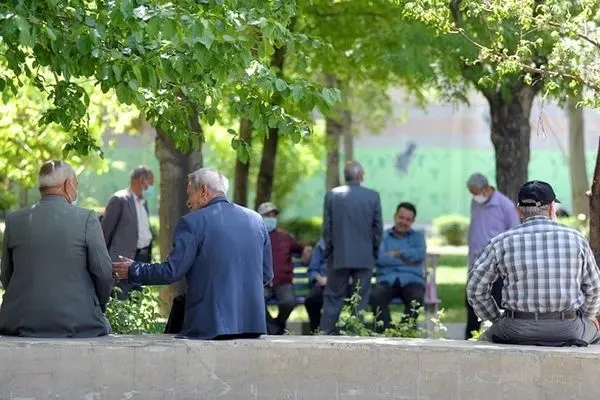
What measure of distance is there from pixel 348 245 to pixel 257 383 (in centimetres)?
600

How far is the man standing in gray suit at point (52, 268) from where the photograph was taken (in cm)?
880

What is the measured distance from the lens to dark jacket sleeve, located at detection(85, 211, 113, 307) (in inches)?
349

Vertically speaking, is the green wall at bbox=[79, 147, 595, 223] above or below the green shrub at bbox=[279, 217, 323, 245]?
above

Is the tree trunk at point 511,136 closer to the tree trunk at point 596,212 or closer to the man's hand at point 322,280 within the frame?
the man's hand at point 322,280

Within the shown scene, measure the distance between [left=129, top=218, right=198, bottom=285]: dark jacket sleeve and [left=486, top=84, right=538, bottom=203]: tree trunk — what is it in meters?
9.98

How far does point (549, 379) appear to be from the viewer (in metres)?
8.51

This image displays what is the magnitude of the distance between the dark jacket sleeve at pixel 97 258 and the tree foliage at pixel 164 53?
81cm

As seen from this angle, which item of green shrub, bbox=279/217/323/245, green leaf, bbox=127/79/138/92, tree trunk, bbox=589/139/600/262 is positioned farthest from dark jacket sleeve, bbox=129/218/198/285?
green shrub, bbox=279/217/323/245

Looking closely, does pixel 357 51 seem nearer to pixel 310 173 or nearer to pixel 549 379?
pixel 549 379

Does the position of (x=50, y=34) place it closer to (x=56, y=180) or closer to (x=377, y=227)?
(x=56, y=180)

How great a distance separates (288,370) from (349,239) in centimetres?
598

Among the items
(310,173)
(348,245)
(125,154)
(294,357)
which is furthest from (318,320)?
(125,154)

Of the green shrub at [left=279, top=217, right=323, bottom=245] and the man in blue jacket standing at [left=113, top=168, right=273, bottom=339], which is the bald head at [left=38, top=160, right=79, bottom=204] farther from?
the green shrub at [left=279, top=217, right=323, bottom=245]

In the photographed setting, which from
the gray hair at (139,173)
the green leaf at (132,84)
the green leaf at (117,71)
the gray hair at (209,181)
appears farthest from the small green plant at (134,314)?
the gray hair at (139,173)
